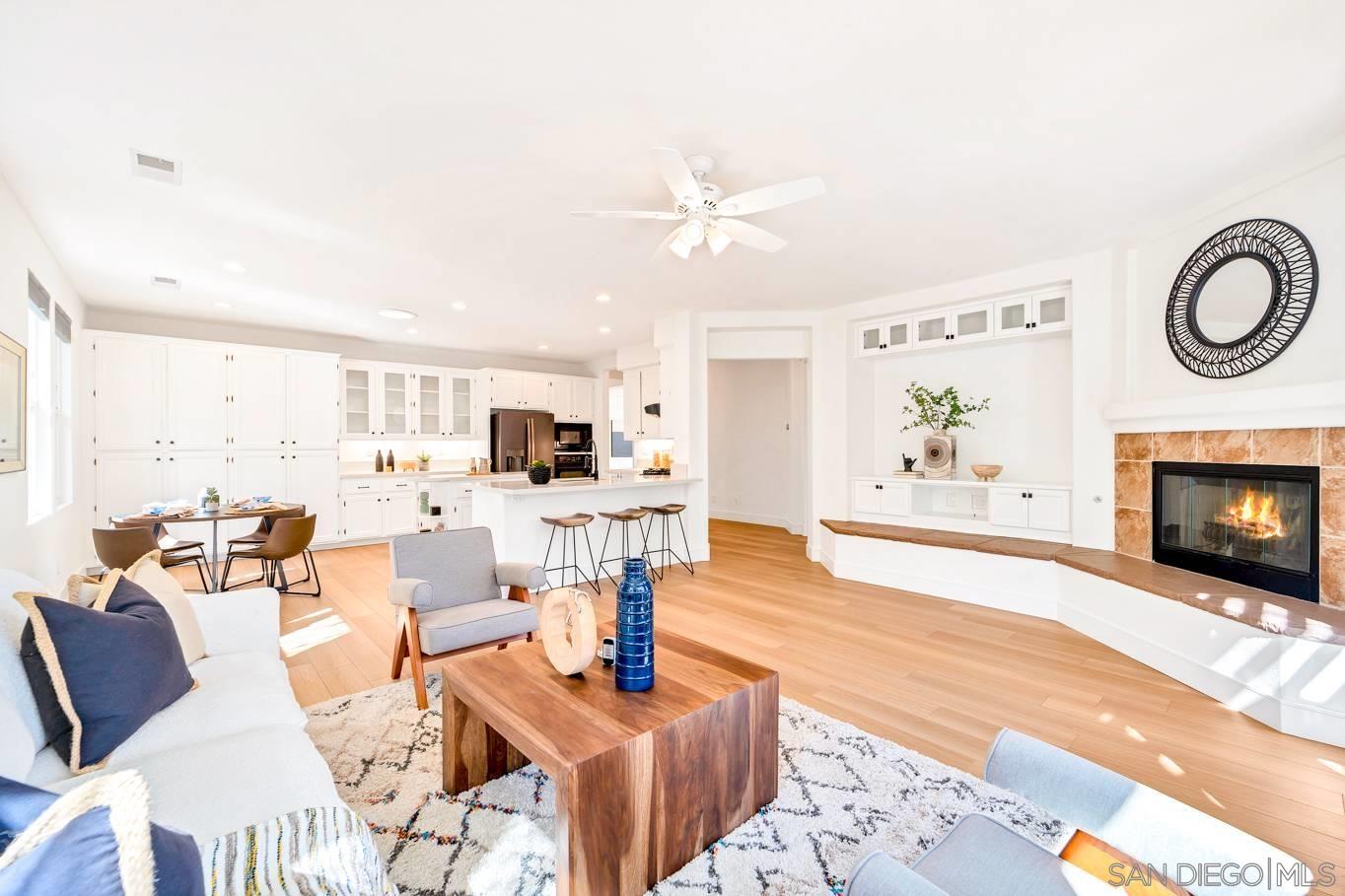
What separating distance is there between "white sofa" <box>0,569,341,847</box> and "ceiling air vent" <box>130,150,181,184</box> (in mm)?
2112

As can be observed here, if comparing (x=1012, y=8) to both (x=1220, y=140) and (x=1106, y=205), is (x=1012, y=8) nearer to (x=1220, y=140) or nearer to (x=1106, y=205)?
(x=1220, y=140)

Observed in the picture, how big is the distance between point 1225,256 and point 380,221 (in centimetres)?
501

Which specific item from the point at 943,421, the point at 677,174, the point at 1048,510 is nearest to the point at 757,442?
the point at 943,421

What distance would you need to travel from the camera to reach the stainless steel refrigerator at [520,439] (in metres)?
8.21

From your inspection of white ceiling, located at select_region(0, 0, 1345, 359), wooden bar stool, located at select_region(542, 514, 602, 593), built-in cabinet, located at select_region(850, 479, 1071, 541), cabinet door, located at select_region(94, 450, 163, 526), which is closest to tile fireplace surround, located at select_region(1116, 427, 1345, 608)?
built-in cabinet, located at select_region(850, 479, 1071, 541)

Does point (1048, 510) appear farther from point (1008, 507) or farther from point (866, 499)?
point (866, 499)

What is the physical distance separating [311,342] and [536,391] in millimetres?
2912

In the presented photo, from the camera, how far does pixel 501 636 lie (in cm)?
288

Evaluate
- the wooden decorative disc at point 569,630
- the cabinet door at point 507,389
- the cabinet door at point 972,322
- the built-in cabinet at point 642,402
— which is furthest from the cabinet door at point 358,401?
the cabinet door at point 972,322

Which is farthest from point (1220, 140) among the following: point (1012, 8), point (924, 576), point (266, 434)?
point (266, 434)

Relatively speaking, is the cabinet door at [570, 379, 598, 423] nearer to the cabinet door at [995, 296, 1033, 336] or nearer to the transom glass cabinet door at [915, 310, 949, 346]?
the transom glass cabinet door at [915, 310, 949, 346]

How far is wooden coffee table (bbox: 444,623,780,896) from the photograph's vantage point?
1.51 meters

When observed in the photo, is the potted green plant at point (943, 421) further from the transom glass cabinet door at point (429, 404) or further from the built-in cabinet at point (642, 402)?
the transom glass cabinet door at point (429, 404)

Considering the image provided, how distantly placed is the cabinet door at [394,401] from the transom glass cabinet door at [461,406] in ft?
1.99
